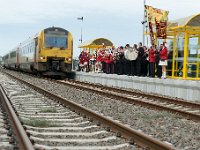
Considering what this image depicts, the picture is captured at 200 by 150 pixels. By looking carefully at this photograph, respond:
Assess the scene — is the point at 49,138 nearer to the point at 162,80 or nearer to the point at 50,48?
the point at 162,80

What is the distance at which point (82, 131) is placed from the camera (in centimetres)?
729

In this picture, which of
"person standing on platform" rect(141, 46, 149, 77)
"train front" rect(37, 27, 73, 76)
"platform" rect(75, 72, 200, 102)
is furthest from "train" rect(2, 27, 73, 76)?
"person standing on platform" rect(141, 46, 149, 77)

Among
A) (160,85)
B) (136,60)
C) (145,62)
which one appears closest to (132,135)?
(160,85)

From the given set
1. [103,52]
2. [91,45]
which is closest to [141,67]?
[103,52]

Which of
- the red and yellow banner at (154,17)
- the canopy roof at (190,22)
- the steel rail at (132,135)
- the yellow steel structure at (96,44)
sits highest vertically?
the red and yellow banner at (154,17)

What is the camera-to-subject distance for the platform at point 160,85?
14320mm

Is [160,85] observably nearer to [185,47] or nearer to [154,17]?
[185,47]

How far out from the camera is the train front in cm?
2703

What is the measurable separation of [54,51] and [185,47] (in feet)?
38.2

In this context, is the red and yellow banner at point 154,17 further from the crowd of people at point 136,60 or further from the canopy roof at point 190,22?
the canopy roof at point 190,22

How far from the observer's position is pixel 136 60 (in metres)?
21.0

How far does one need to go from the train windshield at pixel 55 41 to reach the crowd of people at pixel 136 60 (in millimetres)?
2588

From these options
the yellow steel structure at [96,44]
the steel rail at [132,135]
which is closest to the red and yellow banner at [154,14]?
the yellow steel structure at [96,44]

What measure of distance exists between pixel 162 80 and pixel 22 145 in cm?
1157
